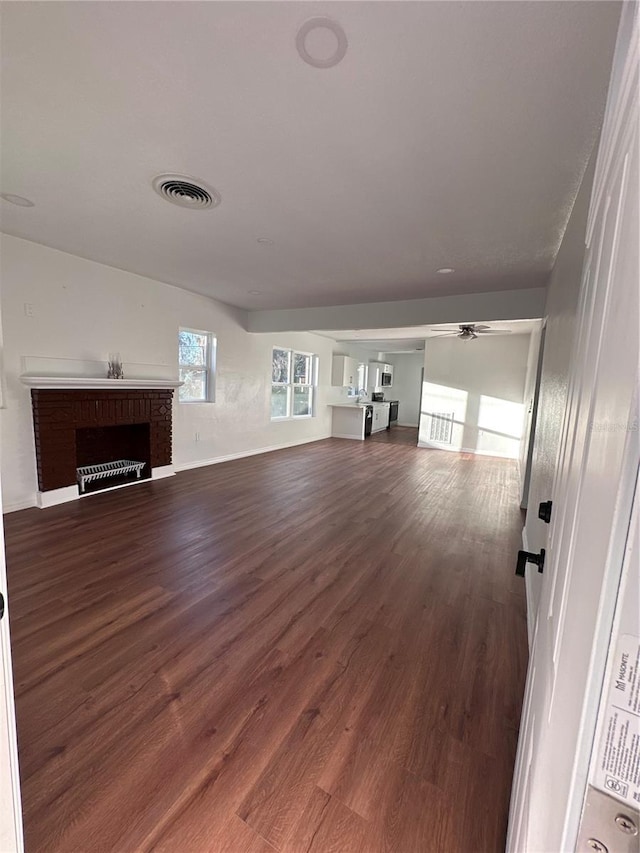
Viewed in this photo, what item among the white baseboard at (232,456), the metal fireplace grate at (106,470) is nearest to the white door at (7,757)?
the metal fireplace grate at (106,470)

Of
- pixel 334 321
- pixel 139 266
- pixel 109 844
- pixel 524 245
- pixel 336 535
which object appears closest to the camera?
pixel 109 844

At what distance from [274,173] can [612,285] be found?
2112 millimetres

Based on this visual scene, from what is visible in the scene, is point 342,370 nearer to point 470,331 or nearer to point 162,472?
point 470,331

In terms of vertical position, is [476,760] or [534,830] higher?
[534,830]

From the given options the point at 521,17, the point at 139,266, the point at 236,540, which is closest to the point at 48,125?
the point at 521,17

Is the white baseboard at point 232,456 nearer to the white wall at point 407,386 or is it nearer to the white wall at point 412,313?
the white wall at point 412,313

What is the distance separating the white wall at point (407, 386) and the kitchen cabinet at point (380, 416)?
1.52 metres

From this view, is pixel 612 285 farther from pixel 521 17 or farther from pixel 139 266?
pixel 139 266

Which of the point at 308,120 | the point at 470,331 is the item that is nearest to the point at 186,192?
the point at 308,120

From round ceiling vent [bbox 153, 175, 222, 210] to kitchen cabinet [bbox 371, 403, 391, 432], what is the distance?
7.70 metres

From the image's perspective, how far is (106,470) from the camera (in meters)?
4.44

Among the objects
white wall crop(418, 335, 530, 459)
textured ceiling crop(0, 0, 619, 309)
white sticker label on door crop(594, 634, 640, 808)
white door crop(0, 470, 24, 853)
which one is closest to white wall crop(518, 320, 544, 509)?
textured ceiling crop(0, 0, 619, 309)

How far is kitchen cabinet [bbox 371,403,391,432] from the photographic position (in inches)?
392

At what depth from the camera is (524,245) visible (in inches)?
115
